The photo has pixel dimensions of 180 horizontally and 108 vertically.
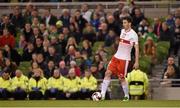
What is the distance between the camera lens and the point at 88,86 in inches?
741

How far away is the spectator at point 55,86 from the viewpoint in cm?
1892

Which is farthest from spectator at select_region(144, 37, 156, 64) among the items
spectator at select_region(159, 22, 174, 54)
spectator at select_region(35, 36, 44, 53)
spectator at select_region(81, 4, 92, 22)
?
spectator at select_region(81, 4, 92, 22)

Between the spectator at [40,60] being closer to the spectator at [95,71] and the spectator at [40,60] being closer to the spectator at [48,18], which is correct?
the spectator at [95,71]

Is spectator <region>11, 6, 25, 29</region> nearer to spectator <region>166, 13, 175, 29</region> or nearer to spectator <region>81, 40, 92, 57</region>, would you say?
spectator <region>81, 40, 92, 57</region>

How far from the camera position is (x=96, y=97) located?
15648 millimetres

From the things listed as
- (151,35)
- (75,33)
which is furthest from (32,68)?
(151,35)

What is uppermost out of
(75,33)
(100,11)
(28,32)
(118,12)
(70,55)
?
(100,11)

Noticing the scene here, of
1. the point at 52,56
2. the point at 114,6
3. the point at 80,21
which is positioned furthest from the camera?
the point at 114,6

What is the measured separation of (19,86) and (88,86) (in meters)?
1.95

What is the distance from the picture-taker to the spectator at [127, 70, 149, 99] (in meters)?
17.9

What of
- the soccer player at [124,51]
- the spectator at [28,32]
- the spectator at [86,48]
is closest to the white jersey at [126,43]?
the soccer player at [124,51]

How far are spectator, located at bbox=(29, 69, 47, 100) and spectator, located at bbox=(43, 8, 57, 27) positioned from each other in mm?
4347

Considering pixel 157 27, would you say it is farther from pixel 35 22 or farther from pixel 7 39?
pixel 7 39

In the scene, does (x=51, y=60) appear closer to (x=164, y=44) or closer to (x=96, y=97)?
(x=164, y=44)
